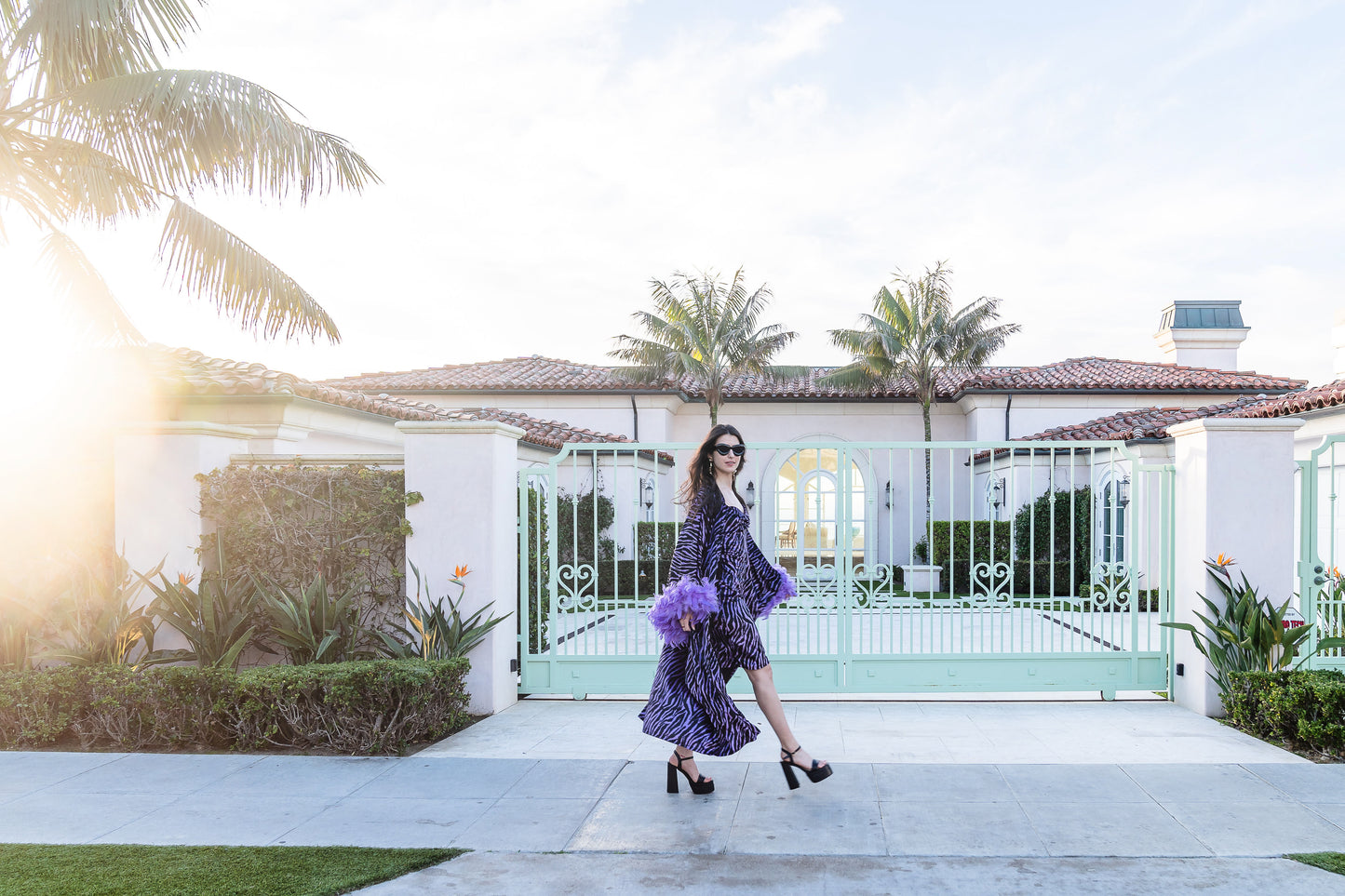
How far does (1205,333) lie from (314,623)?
26047mm

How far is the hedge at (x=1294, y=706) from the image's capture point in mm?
5137

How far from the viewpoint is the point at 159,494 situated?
21.7 ft

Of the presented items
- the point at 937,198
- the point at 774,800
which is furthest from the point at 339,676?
the point at 937,198

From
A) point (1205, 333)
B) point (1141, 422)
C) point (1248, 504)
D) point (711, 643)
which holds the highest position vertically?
point (1205, 333)

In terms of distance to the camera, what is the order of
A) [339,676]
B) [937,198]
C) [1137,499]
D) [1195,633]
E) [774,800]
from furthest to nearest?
[937,198] < [1137,499] < [1195,633] < [339,676] < [774,800]

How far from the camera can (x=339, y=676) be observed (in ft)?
17.8

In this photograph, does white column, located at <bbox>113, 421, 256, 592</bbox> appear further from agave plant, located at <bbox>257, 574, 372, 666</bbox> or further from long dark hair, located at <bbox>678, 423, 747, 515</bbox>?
long dark hair, located at <bbox>678, 423, 747, 515</bbox>

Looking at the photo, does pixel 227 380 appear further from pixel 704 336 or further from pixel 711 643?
pixel 704 336

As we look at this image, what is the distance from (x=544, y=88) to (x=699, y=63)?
1.58 metres

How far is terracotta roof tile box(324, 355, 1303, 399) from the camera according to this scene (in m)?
22.2

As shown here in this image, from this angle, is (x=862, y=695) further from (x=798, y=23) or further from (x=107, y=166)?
(x=107, y=166)

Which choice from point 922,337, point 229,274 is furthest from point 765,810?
point 922,337

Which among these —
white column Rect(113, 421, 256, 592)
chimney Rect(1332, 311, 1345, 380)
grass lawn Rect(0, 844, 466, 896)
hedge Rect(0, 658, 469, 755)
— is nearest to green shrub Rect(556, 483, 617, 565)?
white column Rect(113, 421, 256, 592)

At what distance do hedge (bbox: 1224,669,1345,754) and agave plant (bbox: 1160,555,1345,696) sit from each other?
0.69 ft
